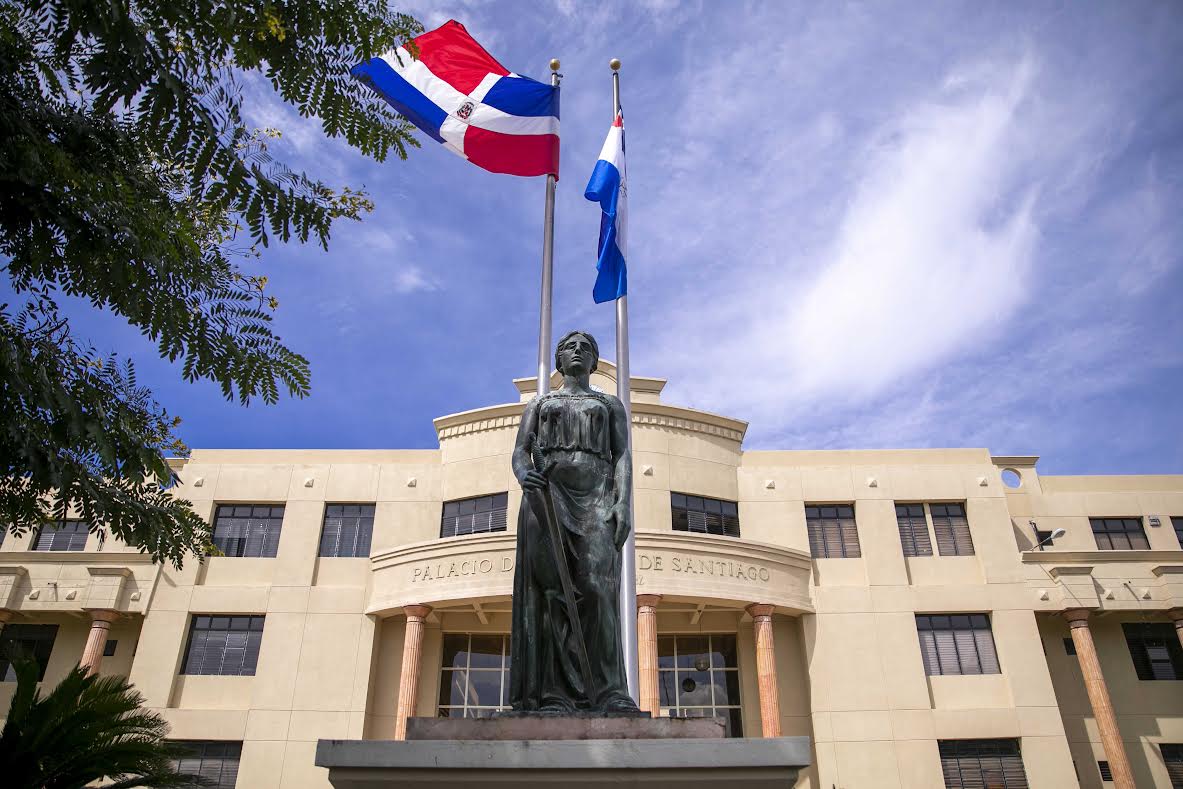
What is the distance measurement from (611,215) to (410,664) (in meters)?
13.5

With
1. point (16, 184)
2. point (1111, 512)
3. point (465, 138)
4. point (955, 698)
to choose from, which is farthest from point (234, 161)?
point (1111, 512)

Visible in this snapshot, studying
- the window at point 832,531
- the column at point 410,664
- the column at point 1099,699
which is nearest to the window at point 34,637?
the column at point 410,664

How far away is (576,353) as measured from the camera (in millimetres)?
6121

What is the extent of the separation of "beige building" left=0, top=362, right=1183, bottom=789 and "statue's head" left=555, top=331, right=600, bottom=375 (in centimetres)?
1634

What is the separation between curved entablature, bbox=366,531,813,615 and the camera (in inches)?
868

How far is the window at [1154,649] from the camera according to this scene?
83.5ft

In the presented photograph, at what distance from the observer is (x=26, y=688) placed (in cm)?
1105

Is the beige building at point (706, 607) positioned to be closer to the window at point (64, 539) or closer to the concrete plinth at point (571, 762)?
the window at point (64, 539)

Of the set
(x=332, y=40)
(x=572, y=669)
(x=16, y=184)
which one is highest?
(x=332, y=40)

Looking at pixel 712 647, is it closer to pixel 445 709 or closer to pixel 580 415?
pixel 445 709

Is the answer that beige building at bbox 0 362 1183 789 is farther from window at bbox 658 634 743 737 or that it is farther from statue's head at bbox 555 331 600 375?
statue's head at bbox 555 331 600 375

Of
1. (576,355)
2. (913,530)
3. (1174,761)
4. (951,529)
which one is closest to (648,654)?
(913,530)

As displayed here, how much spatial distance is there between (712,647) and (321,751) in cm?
2209

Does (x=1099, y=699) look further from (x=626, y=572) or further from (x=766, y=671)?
(x=626, y=572)
